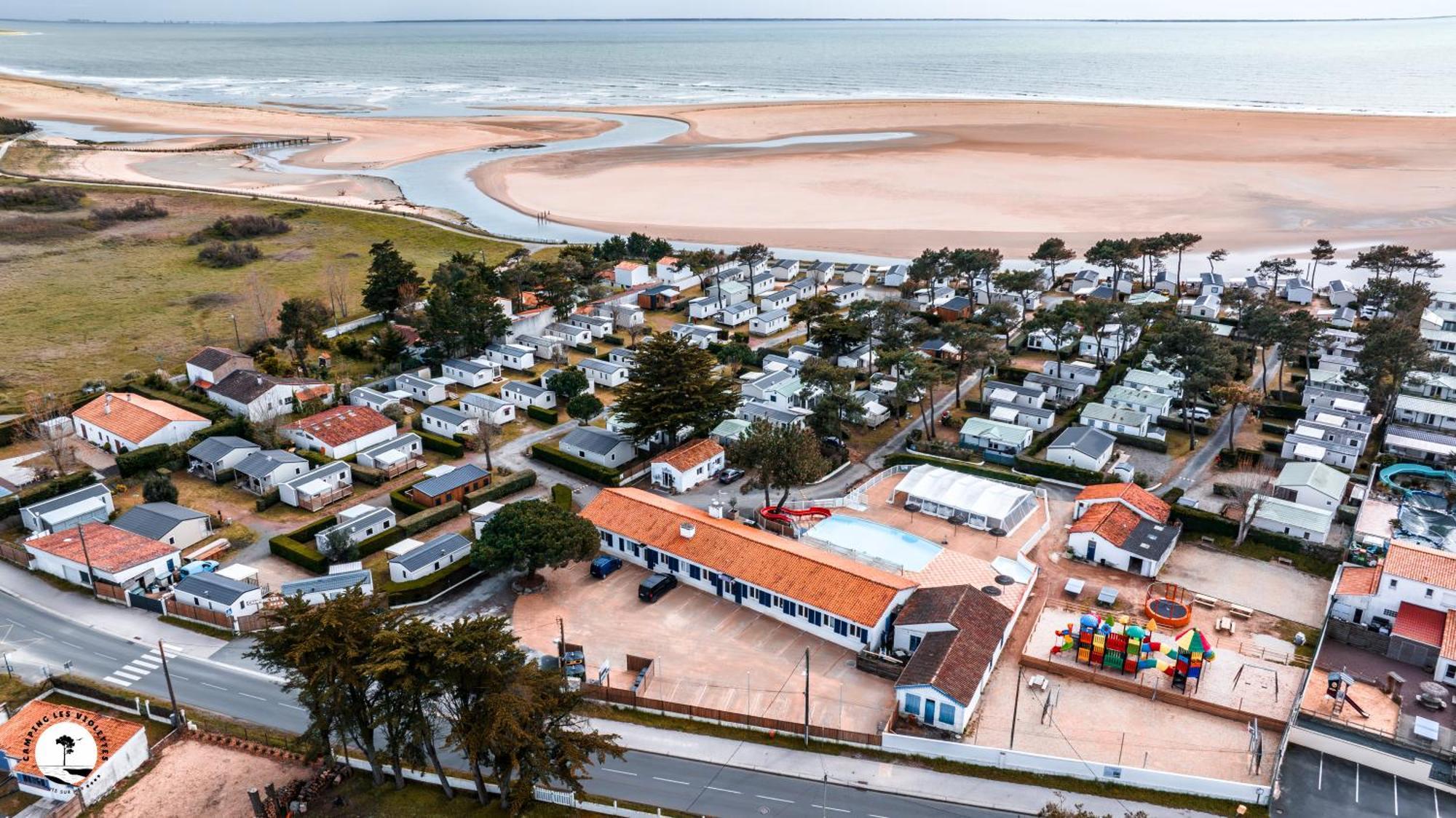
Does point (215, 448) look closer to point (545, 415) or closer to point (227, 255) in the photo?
point (545, 415)

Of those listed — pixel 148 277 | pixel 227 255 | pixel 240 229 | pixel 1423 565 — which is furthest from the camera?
pixel 240 229

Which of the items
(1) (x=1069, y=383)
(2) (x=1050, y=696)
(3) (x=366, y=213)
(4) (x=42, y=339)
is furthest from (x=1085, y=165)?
(4) (x=42, y=339)

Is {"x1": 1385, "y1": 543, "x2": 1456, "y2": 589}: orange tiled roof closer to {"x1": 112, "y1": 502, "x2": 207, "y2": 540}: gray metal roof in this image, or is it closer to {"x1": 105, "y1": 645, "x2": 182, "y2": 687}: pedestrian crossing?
{"x1": 105, "y1": 645, "x2": 182, "y2": 687}: pedestrian crossing

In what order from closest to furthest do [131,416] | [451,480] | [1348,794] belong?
[1348,794]
[451,480]
[131,416]

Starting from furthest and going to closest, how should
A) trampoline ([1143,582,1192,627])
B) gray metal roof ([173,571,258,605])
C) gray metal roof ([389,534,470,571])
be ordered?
gray metal roof ([389,534,470,571]) → gray metal roof ([173,571,258,605]) → trampoline ([1143,582,1192,627])

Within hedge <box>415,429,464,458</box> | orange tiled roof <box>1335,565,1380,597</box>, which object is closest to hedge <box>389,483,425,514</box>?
hedge <box>415,429,464,458</box>

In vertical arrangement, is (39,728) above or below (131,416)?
below

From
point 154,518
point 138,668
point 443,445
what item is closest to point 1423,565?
point 443,445
